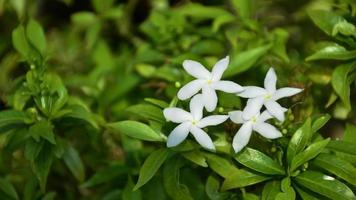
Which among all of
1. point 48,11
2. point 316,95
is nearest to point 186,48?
point 316,95

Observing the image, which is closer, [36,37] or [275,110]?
[275,110]

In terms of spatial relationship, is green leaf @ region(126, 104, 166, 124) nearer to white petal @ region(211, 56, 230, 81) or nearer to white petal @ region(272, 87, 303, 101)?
white petal @ region(211, 56, 230, 81)

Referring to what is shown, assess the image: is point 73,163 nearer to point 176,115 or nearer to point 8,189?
point 8,189

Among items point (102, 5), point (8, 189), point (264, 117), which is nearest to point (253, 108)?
point (264, 117)

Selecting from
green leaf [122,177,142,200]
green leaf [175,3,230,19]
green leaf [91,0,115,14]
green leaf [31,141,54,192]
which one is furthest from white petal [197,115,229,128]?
green leaf [91,0,115,14]

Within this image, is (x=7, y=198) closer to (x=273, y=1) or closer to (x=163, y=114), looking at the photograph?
(x=163, y=114)

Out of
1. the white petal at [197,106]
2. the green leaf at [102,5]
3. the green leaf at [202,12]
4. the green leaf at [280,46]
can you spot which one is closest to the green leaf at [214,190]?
the white petal at [197,106]

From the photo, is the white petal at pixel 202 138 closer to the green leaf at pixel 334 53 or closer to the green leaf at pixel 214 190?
the green leaf at pixel 214 190

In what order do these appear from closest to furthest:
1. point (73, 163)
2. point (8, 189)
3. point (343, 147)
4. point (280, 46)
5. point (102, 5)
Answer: point (343, 147) < point (8, 189) < point (73, 163) < point (280, 46) < point (102, 5)
